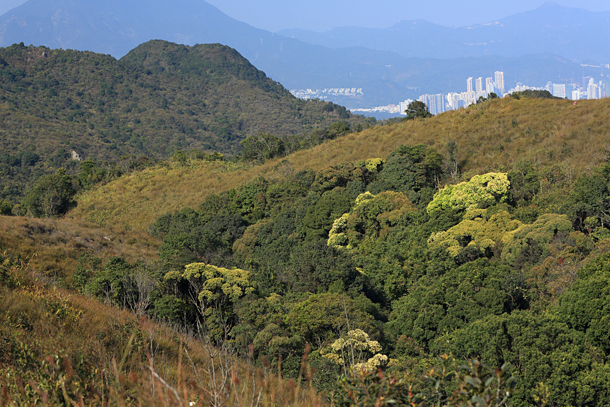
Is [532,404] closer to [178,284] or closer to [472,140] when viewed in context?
[178,284]

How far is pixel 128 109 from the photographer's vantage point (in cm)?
10106

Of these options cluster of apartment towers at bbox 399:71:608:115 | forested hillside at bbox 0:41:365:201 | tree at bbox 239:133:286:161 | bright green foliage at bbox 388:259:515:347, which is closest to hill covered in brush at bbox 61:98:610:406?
bright green foliage at bbox 388:259:515:347

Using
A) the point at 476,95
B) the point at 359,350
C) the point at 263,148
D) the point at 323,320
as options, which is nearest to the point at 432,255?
the point at 323,320

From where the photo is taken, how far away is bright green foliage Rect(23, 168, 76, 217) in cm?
3203

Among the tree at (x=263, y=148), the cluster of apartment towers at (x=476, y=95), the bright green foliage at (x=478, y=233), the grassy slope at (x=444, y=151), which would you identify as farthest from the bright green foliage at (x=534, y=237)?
the cluster of apartment towers at (x=476, y=95)

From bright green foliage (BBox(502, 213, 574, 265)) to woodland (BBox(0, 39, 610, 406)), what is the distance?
0.06 metres

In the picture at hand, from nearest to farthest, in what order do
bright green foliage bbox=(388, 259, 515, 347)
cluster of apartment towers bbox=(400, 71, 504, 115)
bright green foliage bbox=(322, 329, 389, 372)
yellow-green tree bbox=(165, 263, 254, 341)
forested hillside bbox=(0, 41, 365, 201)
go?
1. bright green foliage bbox=(322, 329, 389, 372)
2. bright green foliage bbox=(388, 259, 515, 347)
3. yellow-green tree bbox=(165, 263, 254, 341)
4. forested hillside bbox=(0, 41, 365, 201)
5. cluster of apartment towers bbox=(400, 71, 504, 115)

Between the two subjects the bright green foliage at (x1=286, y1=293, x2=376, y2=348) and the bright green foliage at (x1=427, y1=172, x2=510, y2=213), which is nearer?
the bright green foliage at (x1=286, y1=293, x2=376, y2=348)

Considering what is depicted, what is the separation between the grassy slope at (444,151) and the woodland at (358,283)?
151 mm

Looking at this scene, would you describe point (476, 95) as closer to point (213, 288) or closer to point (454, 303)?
point (454, 303)

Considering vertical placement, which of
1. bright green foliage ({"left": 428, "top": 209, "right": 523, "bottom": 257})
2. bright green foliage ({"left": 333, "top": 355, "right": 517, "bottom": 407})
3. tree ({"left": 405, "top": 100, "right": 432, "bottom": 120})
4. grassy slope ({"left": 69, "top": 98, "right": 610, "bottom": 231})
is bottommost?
bright green foliage ({"left": 428, "top": 209, "right": 523, "bottom": 257})

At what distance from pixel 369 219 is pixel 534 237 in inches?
301

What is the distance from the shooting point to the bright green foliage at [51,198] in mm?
32031

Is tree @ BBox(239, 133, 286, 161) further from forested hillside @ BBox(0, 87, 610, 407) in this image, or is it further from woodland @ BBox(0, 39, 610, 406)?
forested hillside @ BBox(0, 87, 610, 407)
